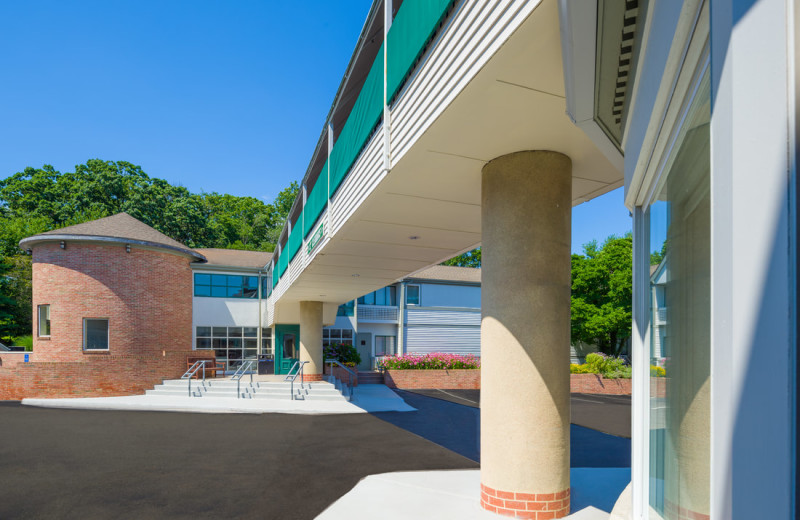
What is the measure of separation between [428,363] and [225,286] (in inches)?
456

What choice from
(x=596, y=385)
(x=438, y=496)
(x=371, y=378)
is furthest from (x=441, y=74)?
(x=596, y=385)

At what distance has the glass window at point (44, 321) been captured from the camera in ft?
69.7

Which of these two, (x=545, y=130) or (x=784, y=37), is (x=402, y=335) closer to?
(x=545, y=130)

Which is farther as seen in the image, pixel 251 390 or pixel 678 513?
pixel 251 390

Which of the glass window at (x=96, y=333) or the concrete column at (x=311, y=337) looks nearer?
the glass window at (x=96, y=333)

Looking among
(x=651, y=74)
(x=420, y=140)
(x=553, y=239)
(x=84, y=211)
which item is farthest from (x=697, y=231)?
(x=84, y=211)

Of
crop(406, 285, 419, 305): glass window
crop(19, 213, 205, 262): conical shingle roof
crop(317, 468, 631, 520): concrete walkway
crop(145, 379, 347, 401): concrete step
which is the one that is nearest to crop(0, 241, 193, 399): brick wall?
crop(19, 213, 205, 262): conical shingle roof

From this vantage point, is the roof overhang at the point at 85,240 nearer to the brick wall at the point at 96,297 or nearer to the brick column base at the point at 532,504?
the brick wall at the point at 96,297

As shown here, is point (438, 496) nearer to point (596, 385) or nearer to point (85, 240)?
point (85, 240)

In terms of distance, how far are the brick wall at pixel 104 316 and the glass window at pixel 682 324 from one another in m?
21.3

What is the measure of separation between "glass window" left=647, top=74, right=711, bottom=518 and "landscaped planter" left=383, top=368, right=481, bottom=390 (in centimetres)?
2201

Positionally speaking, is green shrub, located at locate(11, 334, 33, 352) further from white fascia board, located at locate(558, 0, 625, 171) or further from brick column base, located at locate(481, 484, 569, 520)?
white fascia board, located at locate(558, 0, 625, 171)

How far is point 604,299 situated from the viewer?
115 ft

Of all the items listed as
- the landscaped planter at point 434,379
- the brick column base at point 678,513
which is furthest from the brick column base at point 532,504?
the landscaped planter at point 434,379
